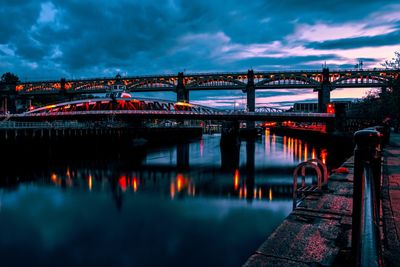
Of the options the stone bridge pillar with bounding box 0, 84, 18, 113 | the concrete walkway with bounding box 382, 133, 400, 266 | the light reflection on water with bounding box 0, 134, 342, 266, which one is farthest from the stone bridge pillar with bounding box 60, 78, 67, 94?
the concrete walkway with bounding box 382, 133, 400, 266

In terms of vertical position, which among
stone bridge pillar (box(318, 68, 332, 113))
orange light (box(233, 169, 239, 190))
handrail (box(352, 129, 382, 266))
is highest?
stone bridge pillar (box(318, 68, 332, 113))

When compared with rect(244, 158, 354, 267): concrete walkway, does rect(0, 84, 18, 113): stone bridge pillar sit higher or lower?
higher

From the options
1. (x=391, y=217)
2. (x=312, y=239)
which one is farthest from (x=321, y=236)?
(x=391, y=217)

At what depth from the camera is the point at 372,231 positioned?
206 centimetres

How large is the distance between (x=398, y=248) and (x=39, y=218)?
17431mm

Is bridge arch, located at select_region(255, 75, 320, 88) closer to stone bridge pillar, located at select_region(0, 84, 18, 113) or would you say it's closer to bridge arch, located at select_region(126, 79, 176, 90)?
bridge arch, located at select_region(126, 79, 176, 90)

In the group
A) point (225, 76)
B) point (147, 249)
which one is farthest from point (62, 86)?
point (147, 249)

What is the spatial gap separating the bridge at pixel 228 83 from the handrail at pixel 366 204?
313 feet

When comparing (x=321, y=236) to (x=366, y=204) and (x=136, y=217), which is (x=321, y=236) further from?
(x=136, y=217)

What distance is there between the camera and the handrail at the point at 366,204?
6.04 feet

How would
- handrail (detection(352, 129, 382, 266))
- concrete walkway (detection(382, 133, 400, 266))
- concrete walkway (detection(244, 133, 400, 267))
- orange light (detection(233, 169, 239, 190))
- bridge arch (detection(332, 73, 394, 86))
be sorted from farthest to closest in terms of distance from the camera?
bridge arch (detection(332, 73, 394, 86)) < orange light (detection(233, 169, 239, 190)) < concrete walkway (detection(244, 133, 400, 267)) < concrete walkway (detection(382, 133, 400, 266)) < handrail (detection(352, 129, 382, 266))

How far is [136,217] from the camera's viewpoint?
17.0 m

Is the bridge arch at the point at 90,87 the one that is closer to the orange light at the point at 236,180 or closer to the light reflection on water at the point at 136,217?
the light reflection on water at the point at 136,217

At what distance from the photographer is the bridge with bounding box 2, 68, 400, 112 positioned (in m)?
98.4
